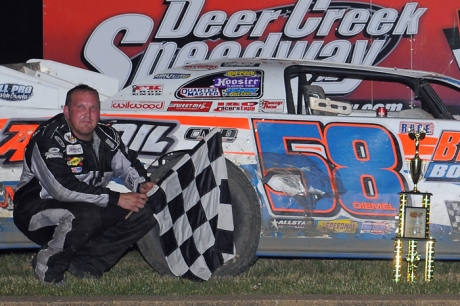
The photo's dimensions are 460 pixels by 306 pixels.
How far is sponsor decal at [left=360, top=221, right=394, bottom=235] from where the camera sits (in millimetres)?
5601

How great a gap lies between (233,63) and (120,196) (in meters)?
1.29

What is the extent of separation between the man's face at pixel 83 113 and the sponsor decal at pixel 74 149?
0.24 ft

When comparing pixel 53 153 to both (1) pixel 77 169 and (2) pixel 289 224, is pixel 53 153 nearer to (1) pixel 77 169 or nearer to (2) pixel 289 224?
(1) pixel 77 169

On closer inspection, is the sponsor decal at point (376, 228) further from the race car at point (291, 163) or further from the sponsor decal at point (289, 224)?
the sponsor decal at point (289, 224)

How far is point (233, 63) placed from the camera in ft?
19.8

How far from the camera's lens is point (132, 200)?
17.8 ft

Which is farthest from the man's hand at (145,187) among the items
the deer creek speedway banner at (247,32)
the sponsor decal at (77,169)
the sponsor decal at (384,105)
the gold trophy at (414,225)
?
the sponsor decal at (384,105)

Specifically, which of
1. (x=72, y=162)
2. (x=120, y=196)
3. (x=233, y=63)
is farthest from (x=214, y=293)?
(x=233, y=63)

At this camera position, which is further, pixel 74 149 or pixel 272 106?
pixel 272 106

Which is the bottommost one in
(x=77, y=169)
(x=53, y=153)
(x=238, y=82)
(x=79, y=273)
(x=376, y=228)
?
(x=79, y=273)

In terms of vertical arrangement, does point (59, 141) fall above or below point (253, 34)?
below

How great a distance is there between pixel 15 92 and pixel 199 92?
1224mm

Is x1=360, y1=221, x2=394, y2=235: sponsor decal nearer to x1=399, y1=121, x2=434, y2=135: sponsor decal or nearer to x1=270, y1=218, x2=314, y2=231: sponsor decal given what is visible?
x1=270, y1=218, x2=314, y2=231: sponsor decal

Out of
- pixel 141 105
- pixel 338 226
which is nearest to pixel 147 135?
pixel 141 105
